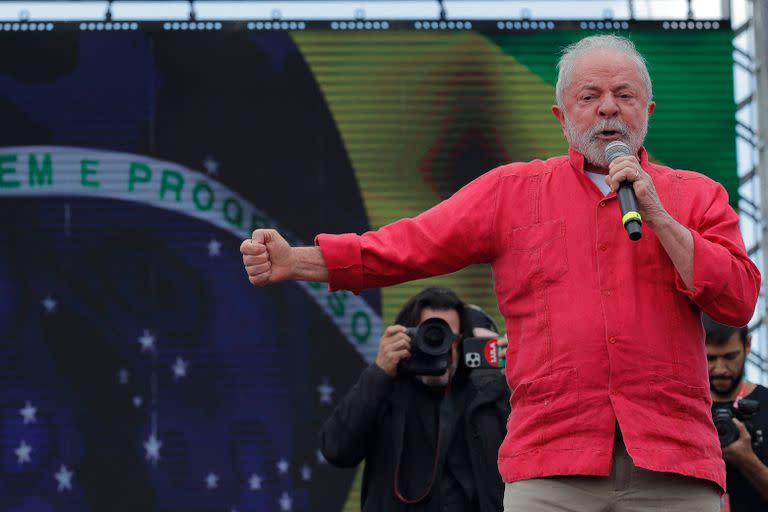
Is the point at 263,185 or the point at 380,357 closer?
the point at 380,357

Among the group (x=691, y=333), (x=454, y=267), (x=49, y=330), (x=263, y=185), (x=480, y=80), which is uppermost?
(x=480, y=80)

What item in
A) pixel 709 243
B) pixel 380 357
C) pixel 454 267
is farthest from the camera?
pixel 380 357

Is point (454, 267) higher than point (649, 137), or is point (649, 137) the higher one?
point (649, 137)

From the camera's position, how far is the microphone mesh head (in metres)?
2.55

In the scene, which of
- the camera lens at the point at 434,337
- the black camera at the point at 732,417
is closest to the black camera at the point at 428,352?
the camera lens at the point at 434,337

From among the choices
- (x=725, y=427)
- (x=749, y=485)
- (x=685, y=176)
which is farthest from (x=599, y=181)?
(x=749, y=485)

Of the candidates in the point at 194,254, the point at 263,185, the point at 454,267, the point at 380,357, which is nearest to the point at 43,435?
the point at 194,254

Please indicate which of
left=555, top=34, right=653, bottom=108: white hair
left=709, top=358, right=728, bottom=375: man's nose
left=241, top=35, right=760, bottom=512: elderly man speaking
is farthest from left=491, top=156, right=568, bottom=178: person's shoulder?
left=709, top=358, right=728, bottom=375: man's nose

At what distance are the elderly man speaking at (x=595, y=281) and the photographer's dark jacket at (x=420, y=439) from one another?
157 centimetres

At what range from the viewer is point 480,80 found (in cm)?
674

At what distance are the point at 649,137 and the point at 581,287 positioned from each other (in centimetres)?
442

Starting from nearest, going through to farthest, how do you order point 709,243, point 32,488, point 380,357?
point 709,243 → point 380,357 → point 32,488

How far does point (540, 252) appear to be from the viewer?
257 centimetres

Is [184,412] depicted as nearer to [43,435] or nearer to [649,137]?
[43,435]
